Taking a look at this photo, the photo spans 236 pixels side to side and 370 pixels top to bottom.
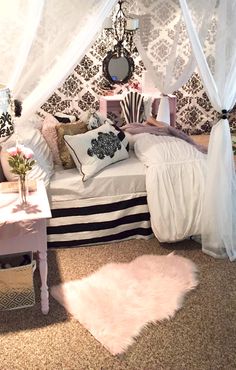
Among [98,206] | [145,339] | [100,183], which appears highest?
[100,183]

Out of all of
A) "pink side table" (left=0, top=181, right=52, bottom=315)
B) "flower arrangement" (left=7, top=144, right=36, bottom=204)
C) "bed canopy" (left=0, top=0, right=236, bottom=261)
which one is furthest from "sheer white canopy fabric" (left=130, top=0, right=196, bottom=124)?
"pink side table" (left=0, top=181, right=52, bottom=315)

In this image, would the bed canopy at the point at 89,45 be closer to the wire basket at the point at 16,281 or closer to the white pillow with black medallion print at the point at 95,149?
the white pillow with black medallion print at the point at 95,149

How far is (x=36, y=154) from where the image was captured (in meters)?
2.94

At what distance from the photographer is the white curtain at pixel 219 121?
8.80 ft

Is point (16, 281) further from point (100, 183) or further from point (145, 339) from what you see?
point (100, 183)

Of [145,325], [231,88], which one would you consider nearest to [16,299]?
[145,325]

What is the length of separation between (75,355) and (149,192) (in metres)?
1.31

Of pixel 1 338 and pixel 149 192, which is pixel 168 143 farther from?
pixel 1 338

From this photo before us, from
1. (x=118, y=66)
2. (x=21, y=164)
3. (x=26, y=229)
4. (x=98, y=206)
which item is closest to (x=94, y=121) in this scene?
(x=98, y=206)

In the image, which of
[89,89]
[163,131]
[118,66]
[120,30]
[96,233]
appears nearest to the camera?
[96,233]

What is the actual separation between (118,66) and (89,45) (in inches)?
107

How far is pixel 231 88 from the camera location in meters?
2.78

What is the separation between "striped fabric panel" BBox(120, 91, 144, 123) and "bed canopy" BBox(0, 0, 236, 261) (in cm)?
226

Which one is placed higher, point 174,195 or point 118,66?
point 118,66
